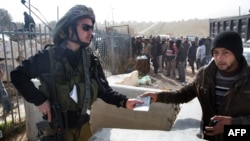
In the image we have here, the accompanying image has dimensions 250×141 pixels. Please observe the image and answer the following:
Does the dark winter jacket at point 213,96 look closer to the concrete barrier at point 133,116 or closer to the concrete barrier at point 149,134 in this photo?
the concrete barrier at point 149,134

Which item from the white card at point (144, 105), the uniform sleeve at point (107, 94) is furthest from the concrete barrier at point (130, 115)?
the uniform sleeve at point (107, 94)

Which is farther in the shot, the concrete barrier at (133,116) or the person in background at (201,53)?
the person in background at (201,53)

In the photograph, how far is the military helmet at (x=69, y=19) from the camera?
2180 millimetres

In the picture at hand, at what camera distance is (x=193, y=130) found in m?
2.45

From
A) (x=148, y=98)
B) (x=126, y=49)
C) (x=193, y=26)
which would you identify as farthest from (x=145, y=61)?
(x=193, y=26)

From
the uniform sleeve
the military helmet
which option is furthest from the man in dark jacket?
the military helmet

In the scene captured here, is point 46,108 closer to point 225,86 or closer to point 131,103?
point 131,103

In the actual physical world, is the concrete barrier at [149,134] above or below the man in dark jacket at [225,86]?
below

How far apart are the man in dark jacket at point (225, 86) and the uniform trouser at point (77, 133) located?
3.30ft

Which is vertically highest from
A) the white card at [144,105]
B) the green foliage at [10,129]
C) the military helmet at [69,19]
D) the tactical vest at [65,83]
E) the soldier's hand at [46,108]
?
the military helmet at [69,19]

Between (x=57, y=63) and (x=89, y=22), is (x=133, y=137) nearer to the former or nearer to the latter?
(x=57, y=63)

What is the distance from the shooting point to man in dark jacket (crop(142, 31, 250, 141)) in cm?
198

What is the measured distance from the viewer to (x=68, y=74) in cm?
216

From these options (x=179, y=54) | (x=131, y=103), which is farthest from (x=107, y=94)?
(x=179, y=54)
